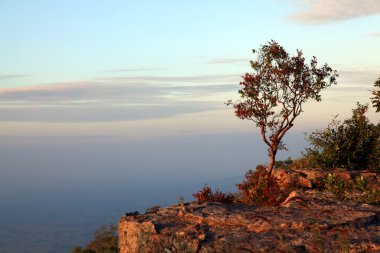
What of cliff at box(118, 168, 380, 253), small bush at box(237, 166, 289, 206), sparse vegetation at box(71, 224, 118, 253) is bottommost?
sparse vegetation at box(71, 224, 118, 253)

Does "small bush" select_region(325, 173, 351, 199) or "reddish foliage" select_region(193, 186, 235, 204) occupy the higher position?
"small bush" select_region(325, 173, 351, 199)

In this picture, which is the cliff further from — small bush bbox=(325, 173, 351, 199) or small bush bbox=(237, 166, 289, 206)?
small bush bbox=(237, 166, 289, 206)

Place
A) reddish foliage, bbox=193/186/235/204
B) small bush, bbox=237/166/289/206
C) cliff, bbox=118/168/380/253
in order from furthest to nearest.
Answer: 1. small bush, bbox=237/166/289/206
2. reddish foliage, bbox=193/186/235/204
3. cliff, bbox=118/168/380/253

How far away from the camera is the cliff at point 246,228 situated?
40.3 feet

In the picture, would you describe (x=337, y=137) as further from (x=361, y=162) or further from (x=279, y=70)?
(x=279, y=70)

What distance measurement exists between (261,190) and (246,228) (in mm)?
12818

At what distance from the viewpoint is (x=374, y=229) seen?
1348 cm

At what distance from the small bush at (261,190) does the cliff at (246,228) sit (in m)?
8.38

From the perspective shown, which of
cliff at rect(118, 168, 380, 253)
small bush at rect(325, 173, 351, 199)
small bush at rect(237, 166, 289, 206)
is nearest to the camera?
cliff at rect(118, 168, 380, 253)

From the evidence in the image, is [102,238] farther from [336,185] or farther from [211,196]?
[336,185]

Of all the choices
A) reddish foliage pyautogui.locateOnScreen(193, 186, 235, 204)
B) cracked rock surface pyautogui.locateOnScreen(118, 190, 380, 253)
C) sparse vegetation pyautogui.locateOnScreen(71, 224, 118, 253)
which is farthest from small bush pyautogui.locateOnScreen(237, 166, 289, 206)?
sparse vegetation pyautogui.locateOnScreen(71, 224, 118, 253)

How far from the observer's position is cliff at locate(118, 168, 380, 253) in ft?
40.3

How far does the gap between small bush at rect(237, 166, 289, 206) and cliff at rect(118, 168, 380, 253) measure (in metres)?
8.38

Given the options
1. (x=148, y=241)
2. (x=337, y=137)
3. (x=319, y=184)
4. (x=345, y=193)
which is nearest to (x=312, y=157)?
(x=337, y=137)
